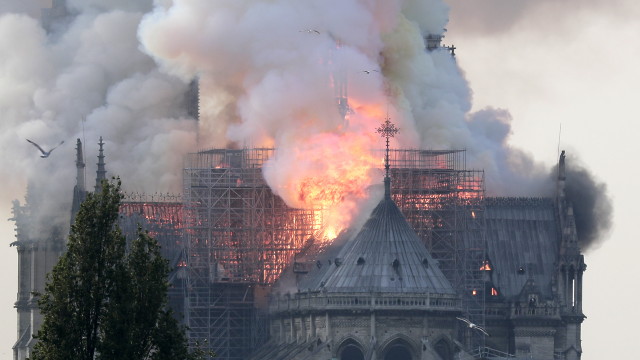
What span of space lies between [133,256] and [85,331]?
3.76 metres

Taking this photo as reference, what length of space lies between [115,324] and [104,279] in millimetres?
1939

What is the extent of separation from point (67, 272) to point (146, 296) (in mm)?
3580

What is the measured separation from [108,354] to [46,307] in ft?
10.5

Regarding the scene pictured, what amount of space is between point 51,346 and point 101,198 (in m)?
6.45

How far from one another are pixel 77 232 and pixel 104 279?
2282 mm

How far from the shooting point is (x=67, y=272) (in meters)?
127

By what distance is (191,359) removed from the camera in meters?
127

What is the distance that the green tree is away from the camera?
12669cm

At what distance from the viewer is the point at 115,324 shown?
127 meters

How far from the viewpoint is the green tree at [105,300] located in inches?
4988

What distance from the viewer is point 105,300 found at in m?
128

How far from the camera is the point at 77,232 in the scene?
127 m

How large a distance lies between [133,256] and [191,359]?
16.0 ft
